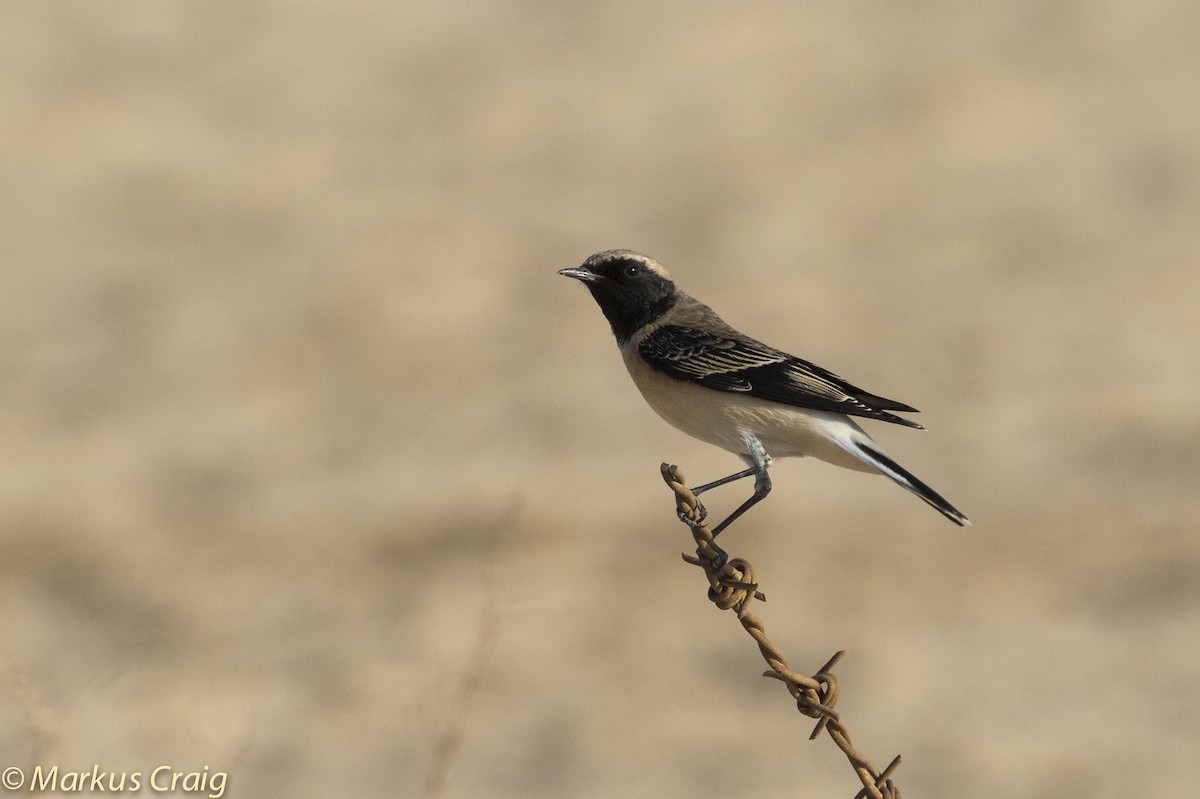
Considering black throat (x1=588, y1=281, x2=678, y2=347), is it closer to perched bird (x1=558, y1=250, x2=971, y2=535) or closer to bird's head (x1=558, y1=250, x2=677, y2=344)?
bird's head (x1=558, y1=250, x2=677, y2=344)

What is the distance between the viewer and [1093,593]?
1752 cm

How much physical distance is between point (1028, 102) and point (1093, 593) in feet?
40.3

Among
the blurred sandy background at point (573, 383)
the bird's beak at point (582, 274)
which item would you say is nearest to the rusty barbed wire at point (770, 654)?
the bird's beak at point (582, 274)

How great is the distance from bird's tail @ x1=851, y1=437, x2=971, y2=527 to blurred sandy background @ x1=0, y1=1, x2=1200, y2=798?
5695mm

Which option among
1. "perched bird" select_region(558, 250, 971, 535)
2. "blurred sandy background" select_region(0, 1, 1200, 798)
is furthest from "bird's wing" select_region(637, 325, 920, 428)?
"blurred sandy background" select_region(0, 1, 1200, 798)

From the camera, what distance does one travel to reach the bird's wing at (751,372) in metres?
6.78

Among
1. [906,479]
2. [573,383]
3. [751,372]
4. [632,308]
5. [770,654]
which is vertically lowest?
[770,654]

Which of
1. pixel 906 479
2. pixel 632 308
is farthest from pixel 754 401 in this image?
pixel 632 308

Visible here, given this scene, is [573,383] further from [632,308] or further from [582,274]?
[582,274]

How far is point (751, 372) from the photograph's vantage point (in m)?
6.98

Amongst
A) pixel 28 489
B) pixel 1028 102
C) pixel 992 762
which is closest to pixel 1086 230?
pixel 1028 102

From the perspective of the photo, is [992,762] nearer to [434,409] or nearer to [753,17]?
[434,409]

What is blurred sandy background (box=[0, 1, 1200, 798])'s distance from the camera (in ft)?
51.3

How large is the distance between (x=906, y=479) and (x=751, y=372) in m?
0.94
